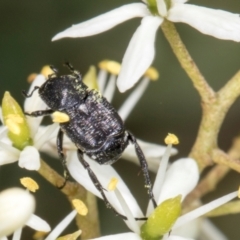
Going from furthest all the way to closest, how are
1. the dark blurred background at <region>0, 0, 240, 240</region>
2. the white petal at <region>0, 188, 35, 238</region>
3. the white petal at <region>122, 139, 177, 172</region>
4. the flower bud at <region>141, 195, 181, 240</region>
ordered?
the dark blurred background at <region>0, 0, 240, 240</region> → the white petal at <region>122, 139, 177, 172</region> → the flower bud at <region>141, 195, 181, 240</region> → the white petal at <region>0, 188, 35, 238</region>

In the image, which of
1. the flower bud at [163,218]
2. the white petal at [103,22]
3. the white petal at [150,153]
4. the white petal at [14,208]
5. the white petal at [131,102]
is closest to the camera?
the white petal at [14,208]

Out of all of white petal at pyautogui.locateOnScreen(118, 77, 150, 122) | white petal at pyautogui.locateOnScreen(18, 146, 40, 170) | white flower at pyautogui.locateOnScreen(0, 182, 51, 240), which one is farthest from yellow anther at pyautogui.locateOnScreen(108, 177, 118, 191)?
white petal at pyautogui.locateOnScreen(118, 77, 150, 122)

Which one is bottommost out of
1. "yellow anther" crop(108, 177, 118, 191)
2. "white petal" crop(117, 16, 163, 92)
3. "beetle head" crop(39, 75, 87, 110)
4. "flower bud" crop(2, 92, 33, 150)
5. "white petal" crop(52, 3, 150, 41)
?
"yellow anther" crop(108, 177, 118, 191)

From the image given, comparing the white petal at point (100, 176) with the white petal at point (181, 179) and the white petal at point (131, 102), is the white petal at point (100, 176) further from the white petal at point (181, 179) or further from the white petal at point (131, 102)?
the white petal at point (131, 102)

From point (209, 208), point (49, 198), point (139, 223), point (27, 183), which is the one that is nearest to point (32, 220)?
point (27, 183)

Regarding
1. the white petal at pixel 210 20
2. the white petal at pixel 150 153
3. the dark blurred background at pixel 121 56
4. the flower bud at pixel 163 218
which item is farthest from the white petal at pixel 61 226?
the dark blurred background at pixel 121 56

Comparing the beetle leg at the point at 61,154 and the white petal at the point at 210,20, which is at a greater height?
the white petal at the point at 210,20

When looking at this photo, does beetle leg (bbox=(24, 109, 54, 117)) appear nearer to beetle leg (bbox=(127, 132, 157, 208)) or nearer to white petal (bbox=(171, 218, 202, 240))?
beetle leg (bbox=(127, 132, 157, 208))
